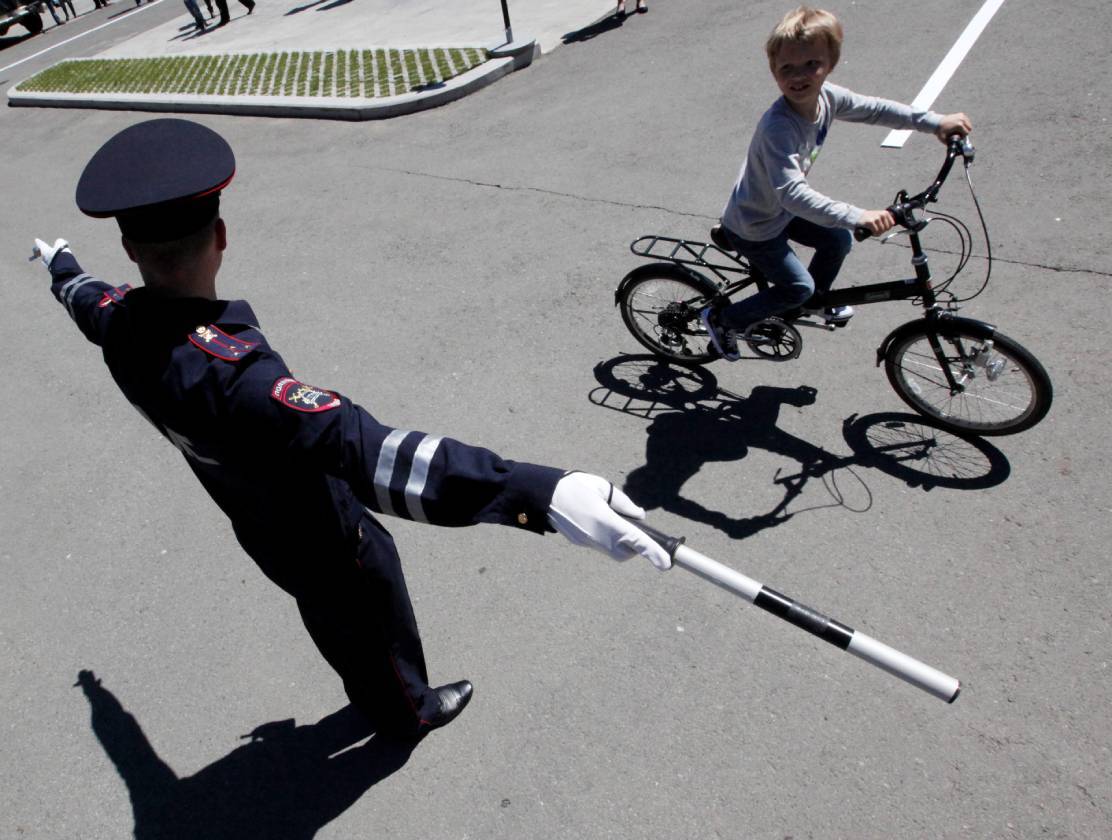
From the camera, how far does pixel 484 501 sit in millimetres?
1999

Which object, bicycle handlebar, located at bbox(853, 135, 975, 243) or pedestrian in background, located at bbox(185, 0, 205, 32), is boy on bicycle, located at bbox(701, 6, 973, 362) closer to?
bicycle handlebar, located at bbox(853, 135, 975, 243)

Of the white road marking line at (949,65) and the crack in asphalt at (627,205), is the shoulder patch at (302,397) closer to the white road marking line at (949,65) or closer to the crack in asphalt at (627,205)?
the crack in asphalt at (627,205)

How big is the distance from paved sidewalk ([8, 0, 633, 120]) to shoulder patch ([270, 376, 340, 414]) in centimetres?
828

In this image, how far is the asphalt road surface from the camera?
2973mm

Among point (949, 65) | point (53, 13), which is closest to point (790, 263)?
point (949, 65)

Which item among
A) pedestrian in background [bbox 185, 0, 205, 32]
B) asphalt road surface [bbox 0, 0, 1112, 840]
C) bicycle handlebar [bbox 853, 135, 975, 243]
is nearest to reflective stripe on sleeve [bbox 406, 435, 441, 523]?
asphalt road surface [bbox 0, 0, 1112, 840]

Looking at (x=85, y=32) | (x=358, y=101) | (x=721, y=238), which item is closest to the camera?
(x=721, y=238)

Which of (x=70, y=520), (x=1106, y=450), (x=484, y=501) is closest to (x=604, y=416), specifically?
(x=1106, y=450)

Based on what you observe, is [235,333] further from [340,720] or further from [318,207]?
[318,207]

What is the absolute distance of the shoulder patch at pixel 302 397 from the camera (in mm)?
1971

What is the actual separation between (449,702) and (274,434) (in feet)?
5.50

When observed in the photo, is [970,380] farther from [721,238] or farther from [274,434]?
[274,434]

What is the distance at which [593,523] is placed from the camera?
6.42 feet

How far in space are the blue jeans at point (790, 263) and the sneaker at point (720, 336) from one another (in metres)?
0.20
